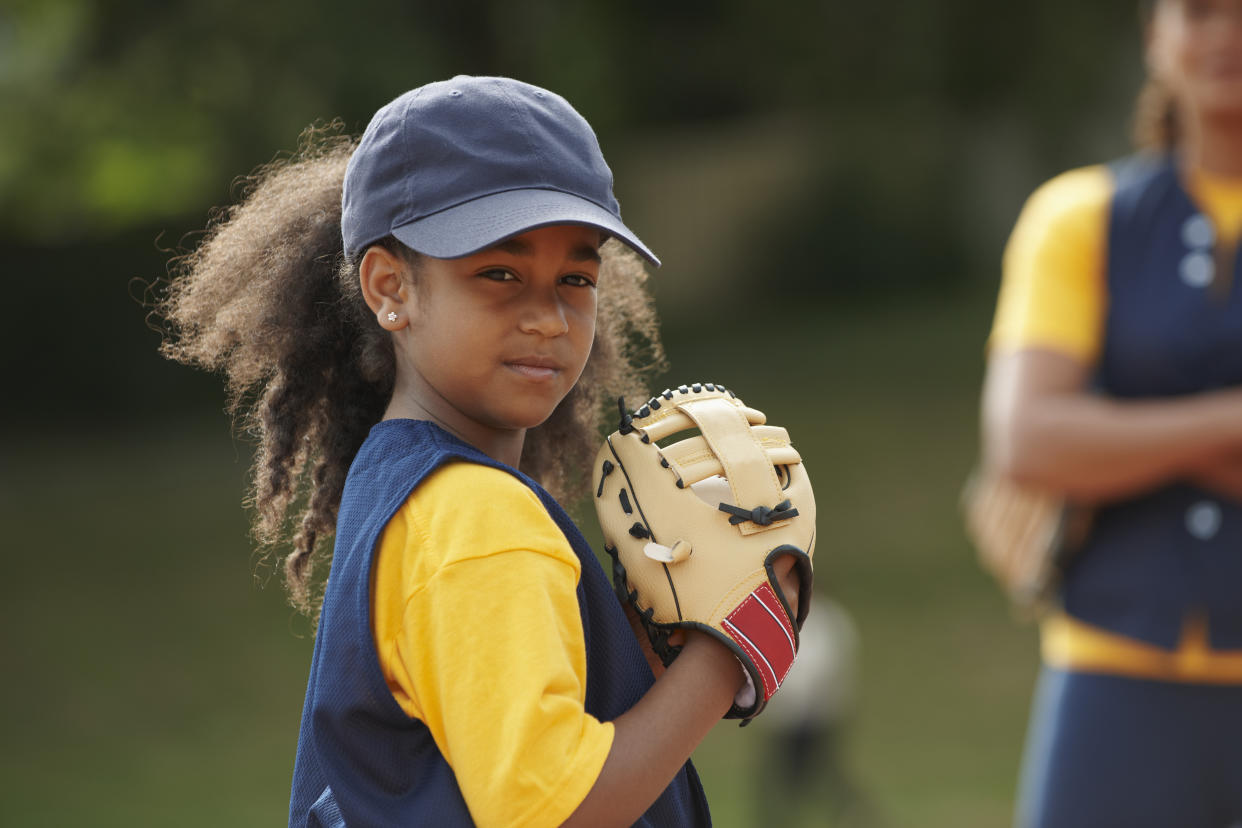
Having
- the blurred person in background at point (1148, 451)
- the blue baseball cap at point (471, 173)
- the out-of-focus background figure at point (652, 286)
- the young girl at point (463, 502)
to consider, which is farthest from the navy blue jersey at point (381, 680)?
the out-of-focus background figure at point (652, 286)

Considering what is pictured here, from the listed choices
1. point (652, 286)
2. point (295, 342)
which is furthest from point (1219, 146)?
point (652, 286)

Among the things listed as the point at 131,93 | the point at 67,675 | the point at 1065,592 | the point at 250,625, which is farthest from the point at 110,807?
the point at 131,93

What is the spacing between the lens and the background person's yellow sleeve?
2336 mm

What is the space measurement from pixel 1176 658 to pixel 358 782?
1.37 metres

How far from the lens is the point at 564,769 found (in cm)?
133

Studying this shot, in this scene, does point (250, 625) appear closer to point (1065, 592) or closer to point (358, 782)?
point (1065, 592)

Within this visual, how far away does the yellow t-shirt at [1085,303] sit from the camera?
7.34 ft

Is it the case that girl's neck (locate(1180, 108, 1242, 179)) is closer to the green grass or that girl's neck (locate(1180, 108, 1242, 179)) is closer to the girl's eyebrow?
the girl's eyebrow

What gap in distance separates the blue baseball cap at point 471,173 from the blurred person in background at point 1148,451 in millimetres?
1046

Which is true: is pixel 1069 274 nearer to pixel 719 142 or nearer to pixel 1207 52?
pixel 1207 52

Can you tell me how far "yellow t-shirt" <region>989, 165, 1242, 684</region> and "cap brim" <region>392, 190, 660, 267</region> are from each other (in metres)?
1.10

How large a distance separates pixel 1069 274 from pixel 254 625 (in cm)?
643

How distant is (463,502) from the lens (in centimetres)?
139

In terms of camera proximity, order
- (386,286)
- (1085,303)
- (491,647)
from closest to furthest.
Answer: (491,647) < (386,286) < (1085,303)
